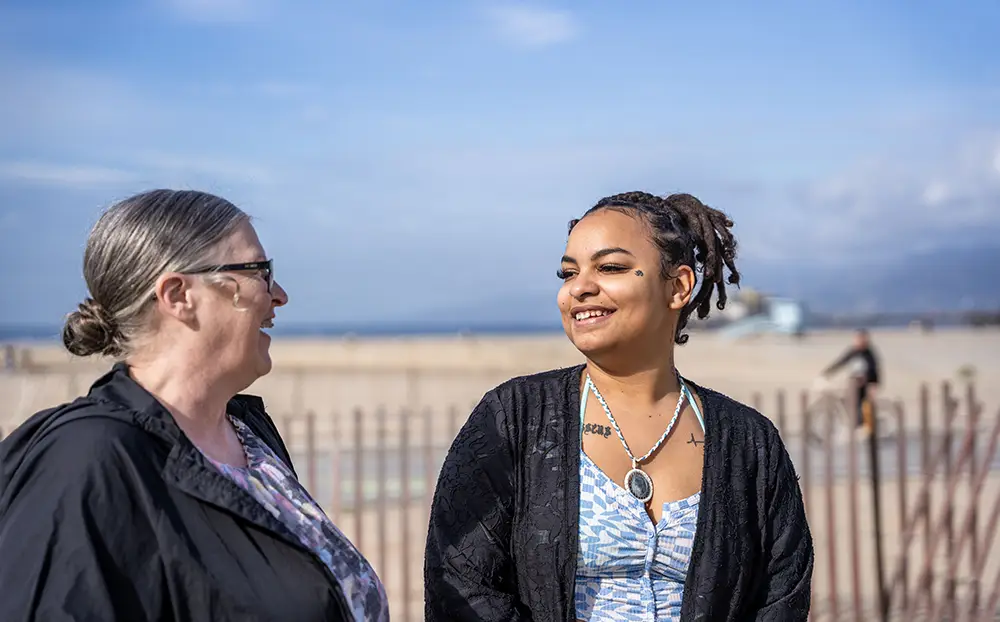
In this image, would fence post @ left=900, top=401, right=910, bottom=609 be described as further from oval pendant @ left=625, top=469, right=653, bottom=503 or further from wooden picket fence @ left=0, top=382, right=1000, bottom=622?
oval pendant @ left=625, top=469, right=653, bottom=503

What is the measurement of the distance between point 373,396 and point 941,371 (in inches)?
766

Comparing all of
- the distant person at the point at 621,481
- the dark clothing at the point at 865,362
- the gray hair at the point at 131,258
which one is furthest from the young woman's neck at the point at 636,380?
the dark clothing at the point at 865,362

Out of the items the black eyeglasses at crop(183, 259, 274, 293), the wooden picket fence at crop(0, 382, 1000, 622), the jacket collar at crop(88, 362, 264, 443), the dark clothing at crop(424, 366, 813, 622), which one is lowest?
the wooden picket fence at crop(0, 382, 1000, 622)

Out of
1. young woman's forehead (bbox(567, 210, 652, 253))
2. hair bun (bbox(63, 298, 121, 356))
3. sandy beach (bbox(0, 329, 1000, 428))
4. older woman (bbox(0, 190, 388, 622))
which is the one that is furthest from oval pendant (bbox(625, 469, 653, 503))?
sandy beach (bbox(0, 329, 1000, 428))

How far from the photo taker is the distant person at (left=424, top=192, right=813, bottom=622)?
281cm

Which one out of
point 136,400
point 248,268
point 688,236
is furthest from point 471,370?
point 136,400

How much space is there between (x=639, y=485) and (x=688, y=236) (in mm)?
798

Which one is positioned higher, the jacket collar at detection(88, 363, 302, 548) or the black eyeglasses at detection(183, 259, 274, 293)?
the black eyeglasses at detection(183, 259, 274, 293)

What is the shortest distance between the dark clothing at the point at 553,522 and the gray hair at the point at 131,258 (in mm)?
1058

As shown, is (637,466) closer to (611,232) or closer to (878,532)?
(611,232)

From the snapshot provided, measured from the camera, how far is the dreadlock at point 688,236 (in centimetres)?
305

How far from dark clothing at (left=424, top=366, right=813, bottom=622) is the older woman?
44 centimetres

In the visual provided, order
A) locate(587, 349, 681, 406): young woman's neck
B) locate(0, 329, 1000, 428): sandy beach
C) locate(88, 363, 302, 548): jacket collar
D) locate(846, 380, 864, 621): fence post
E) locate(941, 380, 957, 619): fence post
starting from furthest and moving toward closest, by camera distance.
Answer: locate(0, 329, 1000, 428): sandy beach, locate(846, 380, 864, 621): fence post, locate(941, 380, 957, 619): fence post, locate(587, 349, 681, 406): young woman's neck, locate(88, 363, 302, 548): jacket collar

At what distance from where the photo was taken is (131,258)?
2201 mm
